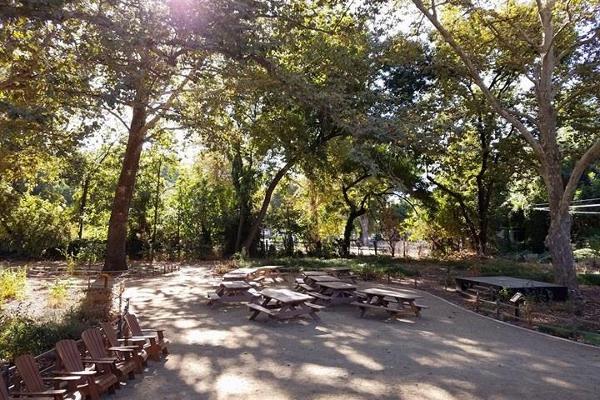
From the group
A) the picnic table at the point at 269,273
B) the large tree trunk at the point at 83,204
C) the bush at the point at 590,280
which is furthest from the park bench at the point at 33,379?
the large tree trunk at the point at 83,204

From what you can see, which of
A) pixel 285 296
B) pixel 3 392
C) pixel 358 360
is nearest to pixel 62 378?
pixel 3 392

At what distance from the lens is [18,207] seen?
25.2m

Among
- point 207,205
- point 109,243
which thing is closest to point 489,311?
point 109,243

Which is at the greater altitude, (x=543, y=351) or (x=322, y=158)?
(x=322, y=158)

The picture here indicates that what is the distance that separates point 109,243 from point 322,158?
10.1m

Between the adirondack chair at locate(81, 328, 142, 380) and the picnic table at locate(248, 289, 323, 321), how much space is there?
4077mm

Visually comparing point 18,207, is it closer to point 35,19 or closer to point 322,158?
point 322,158

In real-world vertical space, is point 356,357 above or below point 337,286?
below

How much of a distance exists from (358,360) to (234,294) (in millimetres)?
5915

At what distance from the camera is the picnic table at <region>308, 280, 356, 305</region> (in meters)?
12.8

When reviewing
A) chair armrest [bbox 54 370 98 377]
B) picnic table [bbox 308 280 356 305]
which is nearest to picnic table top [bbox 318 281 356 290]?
picnic table [bbox 308 280 356 305]

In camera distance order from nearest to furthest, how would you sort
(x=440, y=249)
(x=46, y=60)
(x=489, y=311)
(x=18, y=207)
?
(x=46, y=60)
(x=489, y=311)
(x=18, y=207)
(x=440, y=249)

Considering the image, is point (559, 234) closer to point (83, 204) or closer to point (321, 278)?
point (321, 278)

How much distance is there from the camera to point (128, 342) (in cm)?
723
